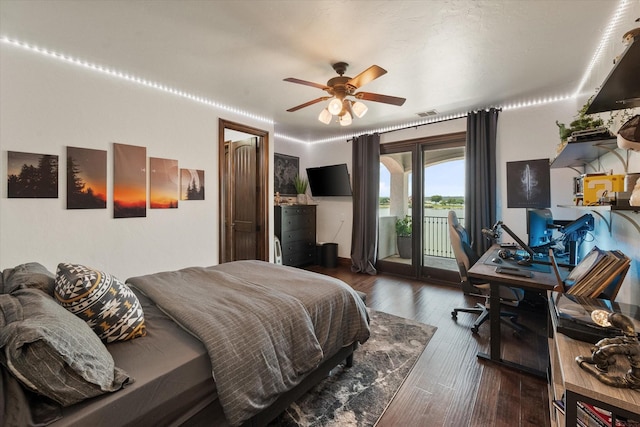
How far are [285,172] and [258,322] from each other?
4540 millimetres

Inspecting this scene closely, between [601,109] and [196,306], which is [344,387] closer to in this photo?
[196,306]

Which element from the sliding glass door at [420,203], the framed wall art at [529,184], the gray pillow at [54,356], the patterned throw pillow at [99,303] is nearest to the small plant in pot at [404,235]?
the sliding glass door at [420,203]

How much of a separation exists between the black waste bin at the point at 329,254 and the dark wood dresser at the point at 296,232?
11.5 inches

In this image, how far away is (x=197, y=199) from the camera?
360 cm

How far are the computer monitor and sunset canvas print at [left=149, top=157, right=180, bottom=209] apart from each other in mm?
3980

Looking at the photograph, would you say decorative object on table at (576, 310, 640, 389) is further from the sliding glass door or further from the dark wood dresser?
the dark wood dresser

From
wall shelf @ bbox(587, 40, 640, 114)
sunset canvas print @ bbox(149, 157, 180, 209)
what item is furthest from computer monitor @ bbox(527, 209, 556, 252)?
sunset canvas print @ bbox(149, 157, 180, 209)

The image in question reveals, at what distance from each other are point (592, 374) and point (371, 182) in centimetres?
423

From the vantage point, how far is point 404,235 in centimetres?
496

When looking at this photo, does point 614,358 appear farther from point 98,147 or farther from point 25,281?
point 98,147

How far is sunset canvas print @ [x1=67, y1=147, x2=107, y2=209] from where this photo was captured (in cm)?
260

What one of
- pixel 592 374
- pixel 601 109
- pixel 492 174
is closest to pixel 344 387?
pixel 592 374

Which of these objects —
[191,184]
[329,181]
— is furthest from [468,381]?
[329,181]

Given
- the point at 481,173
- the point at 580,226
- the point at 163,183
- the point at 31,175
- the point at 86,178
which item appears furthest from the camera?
the point at 481,173
